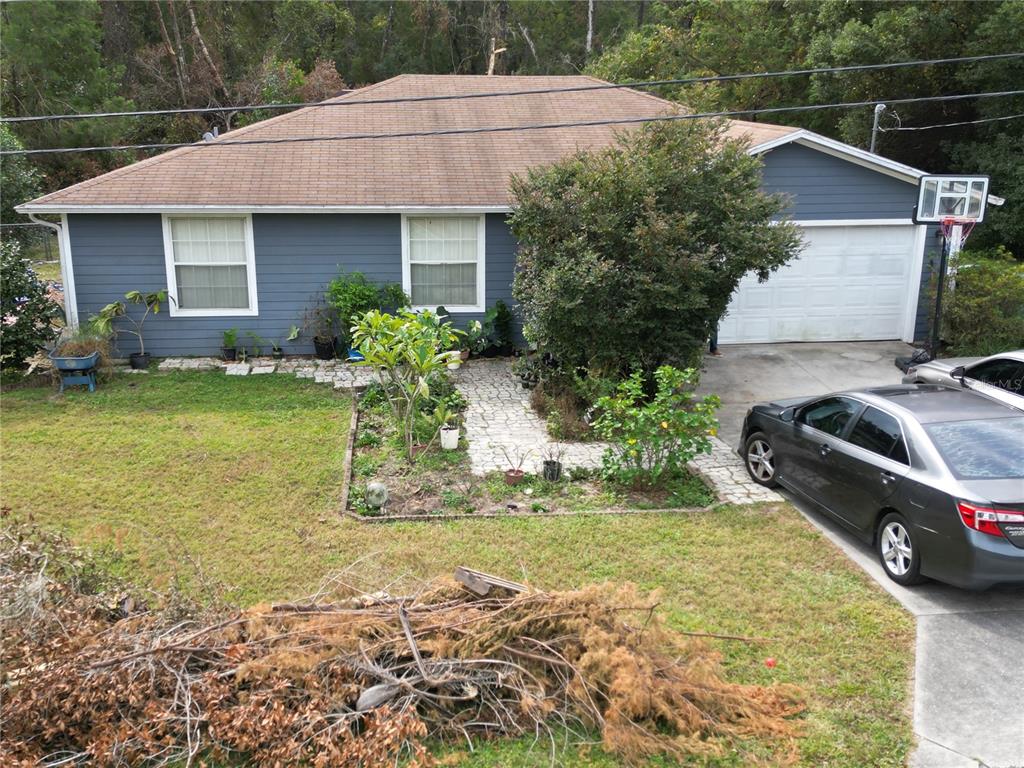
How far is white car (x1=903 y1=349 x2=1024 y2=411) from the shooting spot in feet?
30.8

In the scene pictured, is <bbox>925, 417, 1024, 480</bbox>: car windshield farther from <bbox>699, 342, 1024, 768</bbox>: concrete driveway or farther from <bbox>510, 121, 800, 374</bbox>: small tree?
<bbox>510, 121, 800, 374</bbox>: small tree

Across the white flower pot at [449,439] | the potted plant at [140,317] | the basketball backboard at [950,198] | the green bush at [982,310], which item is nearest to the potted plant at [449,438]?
the white flower pot at [449,439]

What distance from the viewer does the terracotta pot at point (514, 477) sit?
886 cm

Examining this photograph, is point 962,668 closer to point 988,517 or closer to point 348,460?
point 988,517

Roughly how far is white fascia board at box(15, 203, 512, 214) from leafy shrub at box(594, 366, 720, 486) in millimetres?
5200

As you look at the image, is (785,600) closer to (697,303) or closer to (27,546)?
(697,303)

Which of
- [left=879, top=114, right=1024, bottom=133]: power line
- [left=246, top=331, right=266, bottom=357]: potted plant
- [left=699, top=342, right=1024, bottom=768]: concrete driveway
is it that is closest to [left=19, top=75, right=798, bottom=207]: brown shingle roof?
[left=246, top=331, right=266, bottom=357]: potted plant

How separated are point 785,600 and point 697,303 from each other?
451 centimetres

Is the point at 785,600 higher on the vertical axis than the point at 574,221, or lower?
lower

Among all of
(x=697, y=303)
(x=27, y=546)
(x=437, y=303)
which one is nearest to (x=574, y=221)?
(x=697, y=303)

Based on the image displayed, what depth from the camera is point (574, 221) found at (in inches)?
419

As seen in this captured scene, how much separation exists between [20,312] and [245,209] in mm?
3803

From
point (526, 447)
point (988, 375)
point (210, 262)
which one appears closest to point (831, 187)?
point (988, 375)

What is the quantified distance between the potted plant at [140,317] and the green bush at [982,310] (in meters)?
13.7
